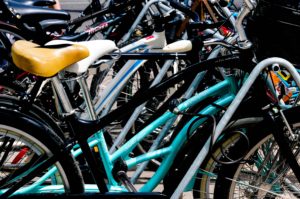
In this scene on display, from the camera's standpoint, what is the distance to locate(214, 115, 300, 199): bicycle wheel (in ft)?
7.59

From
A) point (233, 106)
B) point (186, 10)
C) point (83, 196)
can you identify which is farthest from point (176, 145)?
point (186, 10)

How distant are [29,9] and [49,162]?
2.23 m

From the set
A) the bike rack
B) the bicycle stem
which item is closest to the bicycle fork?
the bicycle stem

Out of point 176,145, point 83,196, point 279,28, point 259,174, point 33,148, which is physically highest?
point 279,28

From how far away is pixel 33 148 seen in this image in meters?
2.31

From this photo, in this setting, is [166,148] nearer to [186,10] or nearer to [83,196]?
[83,196]

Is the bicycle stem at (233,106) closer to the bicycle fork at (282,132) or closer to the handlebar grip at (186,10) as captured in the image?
the bicycle fork at (282,132)

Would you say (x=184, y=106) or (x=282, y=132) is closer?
(x=282, y=132)

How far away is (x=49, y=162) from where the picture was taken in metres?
2.20

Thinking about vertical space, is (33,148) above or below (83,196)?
above

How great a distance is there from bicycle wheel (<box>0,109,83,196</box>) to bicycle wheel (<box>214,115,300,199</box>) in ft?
2.70

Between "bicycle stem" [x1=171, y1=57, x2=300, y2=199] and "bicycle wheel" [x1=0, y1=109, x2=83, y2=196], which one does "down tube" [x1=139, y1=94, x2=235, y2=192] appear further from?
"bicycle wheel" [x1=0, y1=109, x2=83, y2=196]

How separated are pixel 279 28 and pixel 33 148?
143 cm

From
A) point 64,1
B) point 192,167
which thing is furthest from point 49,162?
point 64,1
